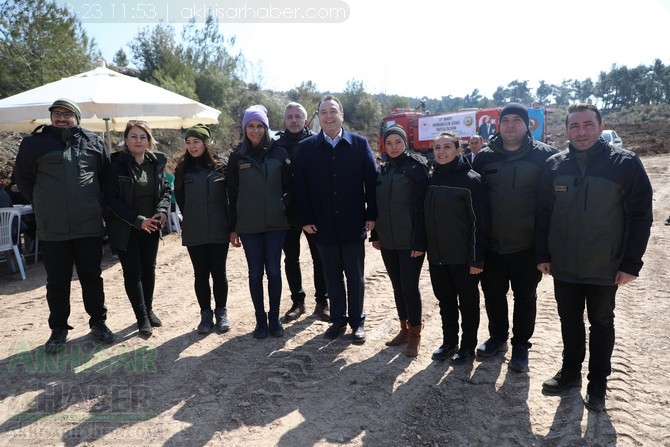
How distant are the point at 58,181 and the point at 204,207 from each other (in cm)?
110

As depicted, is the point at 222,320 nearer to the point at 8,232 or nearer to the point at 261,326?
the point at 261,326

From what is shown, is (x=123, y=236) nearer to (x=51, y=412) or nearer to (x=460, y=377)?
(x=51, y=412)

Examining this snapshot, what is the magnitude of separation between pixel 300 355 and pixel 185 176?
176 cm

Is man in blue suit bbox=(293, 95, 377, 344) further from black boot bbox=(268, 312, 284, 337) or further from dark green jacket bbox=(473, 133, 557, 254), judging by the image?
dark green jacket bbox=(473, 133, 557, 254)

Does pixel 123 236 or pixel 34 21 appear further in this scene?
pixel 34 21

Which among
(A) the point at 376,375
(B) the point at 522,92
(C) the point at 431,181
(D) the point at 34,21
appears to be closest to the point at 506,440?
(A) the point at 376,375

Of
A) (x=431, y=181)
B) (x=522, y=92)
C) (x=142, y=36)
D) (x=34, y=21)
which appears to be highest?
(x=522, y=92)

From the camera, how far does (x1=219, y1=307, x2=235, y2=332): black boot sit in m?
4.22

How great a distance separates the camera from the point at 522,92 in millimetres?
77125

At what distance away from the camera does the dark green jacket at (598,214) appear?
266 centimetres

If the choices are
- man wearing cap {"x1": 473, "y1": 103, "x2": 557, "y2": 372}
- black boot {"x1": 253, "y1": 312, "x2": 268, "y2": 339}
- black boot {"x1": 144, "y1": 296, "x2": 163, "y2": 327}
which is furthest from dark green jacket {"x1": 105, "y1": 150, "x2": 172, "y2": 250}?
man wearing cap {"x1": 473, "y1": 103, "x2": 557, "y2": 372}

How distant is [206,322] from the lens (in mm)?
4223

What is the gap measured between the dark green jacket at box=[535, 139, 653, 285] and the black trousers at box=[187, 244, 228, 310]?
8.58 feet

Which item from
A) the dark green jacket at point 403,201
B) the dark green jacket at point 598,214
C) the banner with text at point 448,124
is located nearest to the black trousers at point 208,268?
the dark green jacket at point 403,201
